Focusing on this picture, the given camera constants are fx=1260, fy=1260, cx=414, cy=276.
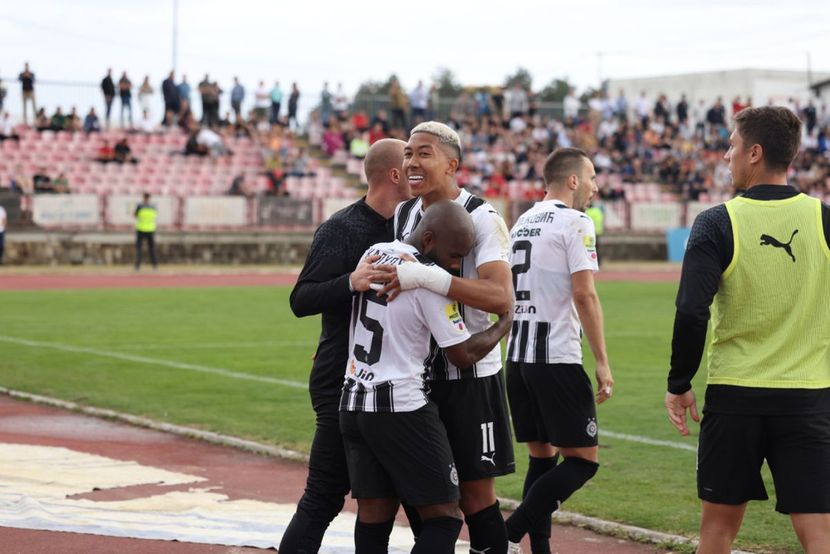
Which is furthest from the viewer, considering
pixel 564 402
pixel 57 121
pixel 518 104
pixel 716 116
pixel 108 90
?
pixel 716 116

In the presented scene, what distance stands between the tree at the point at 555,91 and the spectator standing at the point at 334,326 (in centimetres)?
11721

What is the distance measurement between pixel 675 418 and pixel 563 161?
6.66ft

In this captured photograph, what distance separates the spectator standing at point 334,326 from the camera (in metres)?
5.34

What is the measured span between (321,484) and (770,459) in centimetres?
189

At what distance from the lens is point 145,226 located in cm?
3244

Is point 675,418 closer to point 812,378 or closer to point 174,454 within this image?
point 812,378

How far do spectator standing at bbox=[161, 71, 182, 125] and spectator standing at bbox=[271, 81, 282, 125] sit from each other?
341 cm

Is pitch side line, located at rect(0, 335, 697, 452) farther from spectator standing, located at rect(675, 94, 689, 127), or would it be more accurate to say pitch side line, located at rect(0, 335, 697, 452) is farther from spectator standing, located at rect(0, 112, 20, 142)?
spectator standing, located at rect(675, 94, 689, 127)

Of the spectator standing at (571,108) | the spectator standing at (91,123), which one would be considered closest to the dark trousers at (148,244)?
the spectator standing at (91,123)

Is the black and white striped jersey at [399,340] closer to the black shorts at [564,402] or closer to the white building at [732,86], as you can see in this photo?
the black shorts at [564,402]

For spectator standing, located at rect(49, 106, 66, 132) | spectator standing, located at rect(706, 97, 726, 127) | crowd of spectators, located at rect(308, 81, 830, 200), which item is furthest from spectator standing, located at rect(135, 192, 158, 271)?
spectator standing, located at rect(706, 97, 726, 127)

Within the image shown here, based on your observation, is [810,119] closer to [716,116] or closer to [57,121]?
[716,116]

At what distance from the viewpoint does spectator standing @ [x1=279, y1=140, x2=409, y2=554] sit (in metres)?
5.34

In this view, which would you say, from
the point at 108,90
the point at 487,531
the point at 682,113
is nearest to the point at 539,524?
the point at 487,531
